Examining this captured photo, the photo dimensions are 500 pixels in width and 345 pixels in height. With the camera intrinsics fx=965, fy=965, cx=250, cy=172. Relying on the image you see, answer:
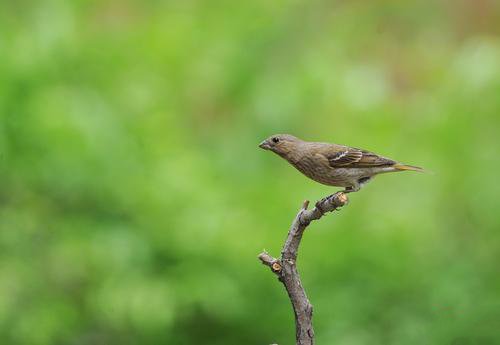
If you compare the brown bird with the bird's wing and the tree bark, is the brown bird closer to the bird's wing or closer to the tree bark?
the bird's wing

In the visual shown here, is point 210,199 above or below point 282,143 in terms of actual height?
above

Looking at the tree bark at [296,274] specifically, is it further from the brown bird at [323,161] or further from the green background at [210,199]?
the green background at [210,199]

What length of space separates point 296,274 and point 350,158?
1.44m

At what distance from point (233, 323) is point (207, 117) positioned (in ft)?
8.65

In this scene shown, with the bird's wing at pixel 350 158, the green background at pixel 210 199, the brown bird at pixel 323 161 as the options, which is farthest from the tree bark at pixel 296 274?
the green background at pixel 210 199

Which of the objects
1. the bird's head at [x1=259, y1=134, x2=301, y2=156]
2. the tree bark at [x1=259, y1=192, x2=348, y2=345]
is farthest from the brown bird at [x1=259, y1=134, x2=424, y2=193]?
the tree bark at [x1=259, y1=192, x2=348, y2=345]

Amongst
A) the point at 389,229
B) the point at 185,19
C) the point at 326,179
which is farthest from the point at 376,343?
the point at 185,19

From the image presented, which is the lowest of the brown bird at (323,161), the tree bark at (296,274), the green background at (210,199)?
the tree bark at (296,274)

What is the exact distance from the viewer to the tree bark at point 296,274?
11.1 feet

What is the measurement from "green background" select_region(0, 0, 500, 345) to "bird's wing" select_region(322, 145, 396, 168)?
1537 millimetres

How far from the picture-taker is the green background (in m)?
6.21

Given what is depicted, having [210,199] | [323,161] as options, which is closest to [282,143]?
[323,161]

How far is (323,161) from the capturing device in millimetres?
4738

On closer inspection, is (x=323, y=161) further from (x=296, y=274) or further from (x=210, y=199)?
(x=210, y=199)
